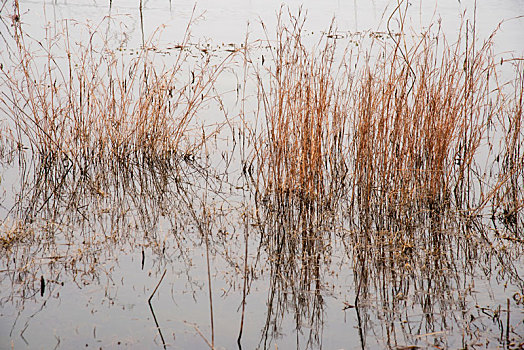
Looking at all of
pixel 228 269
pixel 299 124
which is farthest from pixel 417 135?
pixel 228 269

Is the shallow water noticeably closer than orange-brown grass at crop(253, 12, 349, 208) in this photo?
Yes

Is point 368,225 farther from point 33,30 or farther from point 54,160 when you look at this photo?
point 33,30

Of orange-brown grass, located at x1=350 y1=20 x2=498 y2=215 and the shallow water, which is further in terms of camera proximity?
orange-brown grass, located at x1=350 y1=20 x2=498 y2=215

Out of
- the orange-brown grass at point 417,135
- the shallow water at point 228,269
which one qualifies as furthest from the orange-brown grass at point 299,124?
the orange-brown grass at point 417,135

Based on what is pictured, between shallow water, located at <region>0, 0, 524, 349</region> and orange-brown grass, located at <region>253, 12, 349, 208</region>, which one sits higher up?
orange-brown grass, located at <region>253, 12, 349, 208</region>

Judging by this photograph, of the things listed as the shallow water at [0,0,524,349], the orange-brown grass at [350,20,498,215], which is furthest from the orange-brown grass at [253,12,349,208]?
the orange-brown grass at [350,20,498,215]

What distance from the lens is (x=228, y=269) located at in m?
2.35

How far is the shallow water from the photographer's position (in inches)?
72.8

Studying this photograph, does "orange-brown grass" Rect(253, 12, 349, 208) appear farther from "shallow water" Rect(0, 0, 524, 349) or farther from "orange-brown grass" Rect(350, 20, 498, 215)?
"orange-brown grass" Rect(350, 20, 498, 215)

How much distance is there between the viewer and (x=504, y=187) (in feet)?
11.2

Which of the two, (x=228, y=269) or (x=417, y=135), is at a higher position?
(x=417, y=135)

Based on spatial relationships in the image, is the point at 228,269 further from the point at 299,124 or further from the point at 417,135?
the point at 417,135

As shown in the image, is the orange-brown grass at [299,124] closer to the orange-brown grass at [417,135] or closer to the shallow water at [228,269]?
the shallow water at [228,269]

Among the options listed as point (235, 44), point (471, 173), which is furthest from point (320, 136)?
point (235, 44)
